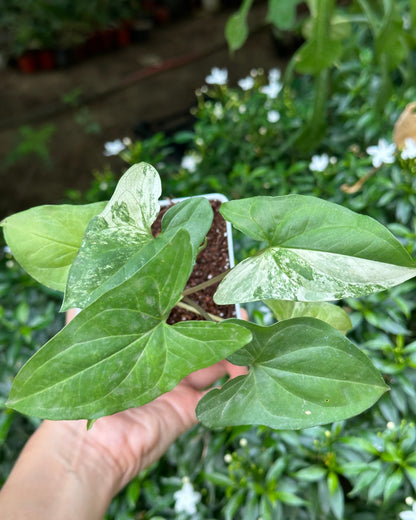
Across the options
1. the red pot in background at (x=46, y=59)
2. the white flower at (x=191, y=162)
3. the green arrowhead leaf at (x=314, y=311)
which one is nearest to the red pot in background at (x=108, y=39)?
the red pot in background at (x=46, y=59)

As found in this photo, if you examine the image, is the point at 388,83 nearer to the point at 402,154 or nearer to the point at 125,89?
the point at 402,154

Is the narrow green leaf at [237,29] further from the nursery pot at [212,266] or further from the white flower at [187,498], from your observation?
the white flower at [187,498]

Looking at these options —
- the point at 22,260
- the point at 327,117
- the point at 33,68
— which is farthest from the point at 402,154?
the point at 33,68

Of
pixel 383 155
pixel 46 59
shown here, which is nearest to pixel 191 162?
pixel 383 155

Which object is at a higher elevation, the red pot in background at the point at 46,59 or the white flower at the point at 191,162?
the white flower at the point at 191,162

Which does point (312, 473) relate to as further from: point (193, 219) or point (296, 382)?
point (193, 219)

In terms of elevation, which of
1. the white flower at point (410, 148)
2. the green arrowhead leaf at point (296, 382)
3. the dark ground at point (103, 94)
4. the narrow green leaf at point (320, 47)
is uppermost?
the narrow green leaf at point (320, 47)
